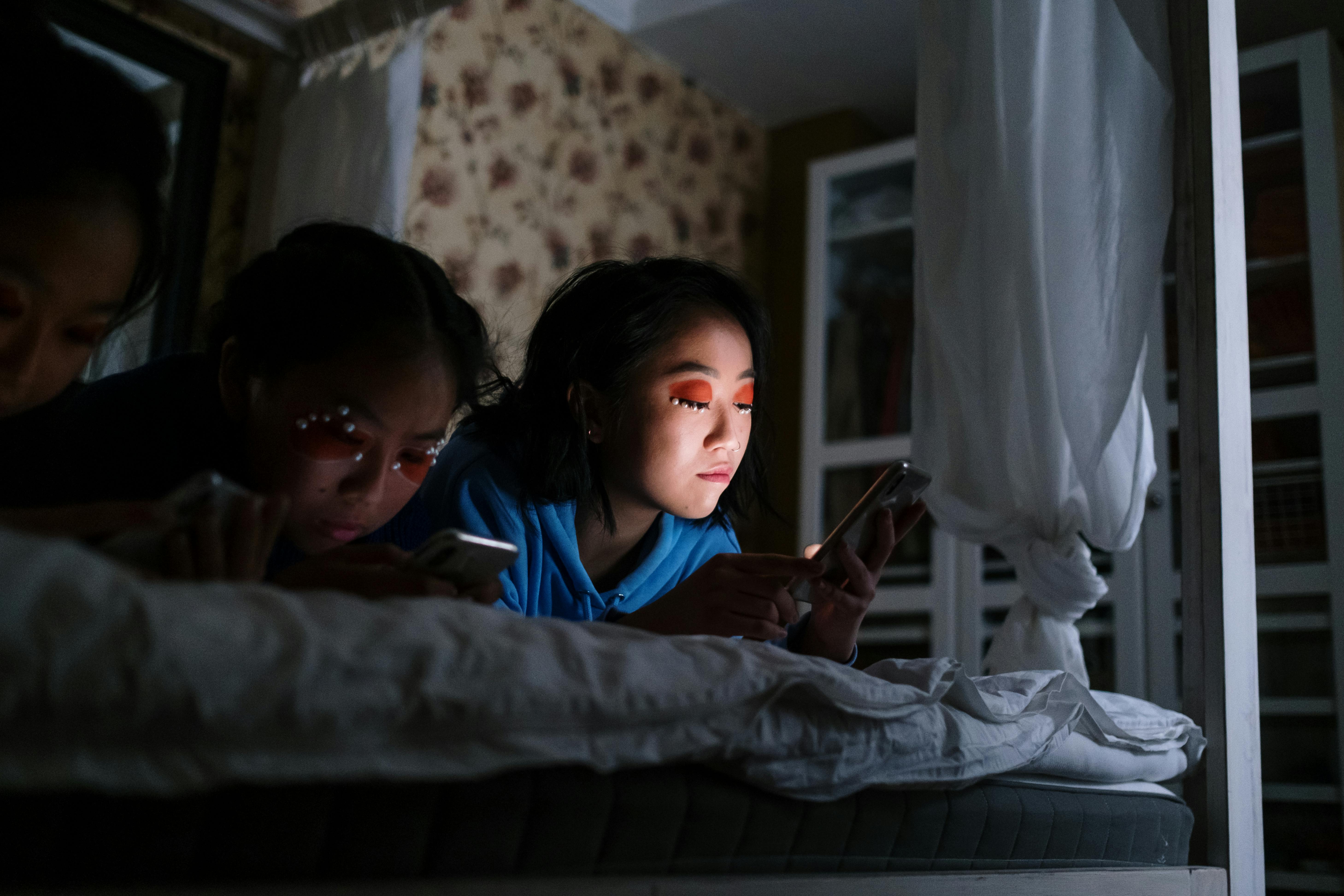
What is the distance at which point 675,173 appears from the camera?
3016 mm

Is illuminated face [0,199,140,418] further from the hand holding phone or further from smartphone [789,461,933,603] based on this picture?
smartphone [789,461,933,603]

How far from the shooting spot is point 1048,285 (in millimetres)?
1192

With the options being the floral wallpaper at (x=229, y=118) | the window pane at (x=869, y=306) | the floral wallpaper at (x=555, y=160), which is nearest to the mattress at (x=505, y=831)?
the floral wallpaper at (x=555, y=160)

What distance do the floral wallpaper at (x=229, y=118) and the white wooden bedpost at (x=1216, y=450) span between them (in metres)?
1.55

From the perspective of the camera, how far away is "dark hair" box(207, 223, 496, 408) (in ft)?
2.20

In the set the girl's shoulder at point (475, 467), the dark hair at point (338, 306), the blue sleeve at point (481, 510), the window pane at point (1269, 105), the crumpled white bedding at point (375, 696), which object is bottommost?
the crumpled white bedding at point (375, 696)

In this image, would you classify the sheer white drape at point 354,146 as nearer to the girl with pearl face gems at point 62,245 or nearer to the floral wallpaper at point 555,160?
the floral wallpaper at point 555,160

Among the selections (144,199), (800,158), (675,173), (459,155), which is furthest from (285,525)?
(800,158)

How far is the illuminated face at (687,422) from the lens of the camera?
100cm

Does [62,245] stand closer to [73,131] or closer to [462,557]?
[73,131]

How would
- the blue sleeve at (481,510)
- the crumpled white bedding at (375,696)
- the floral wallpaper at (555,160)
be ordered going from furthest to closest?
1. the floral wallpaper at (555,160)
2. the blue sleeve at (481,510)
3. the crumpled white bedding at (375,696)

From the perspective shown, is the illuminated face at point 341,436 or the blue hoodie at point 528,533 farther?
the blue hoodie at point 528,533

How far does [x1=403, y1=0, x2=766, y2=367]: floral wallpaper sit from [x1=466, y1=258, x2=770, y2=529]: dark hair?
882mm

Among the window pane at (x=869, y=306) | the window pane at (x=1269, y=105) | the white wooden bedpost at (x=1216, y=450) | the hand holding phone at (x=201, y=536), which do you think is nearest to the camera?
the hand holding phone at (x=201, y=536)
